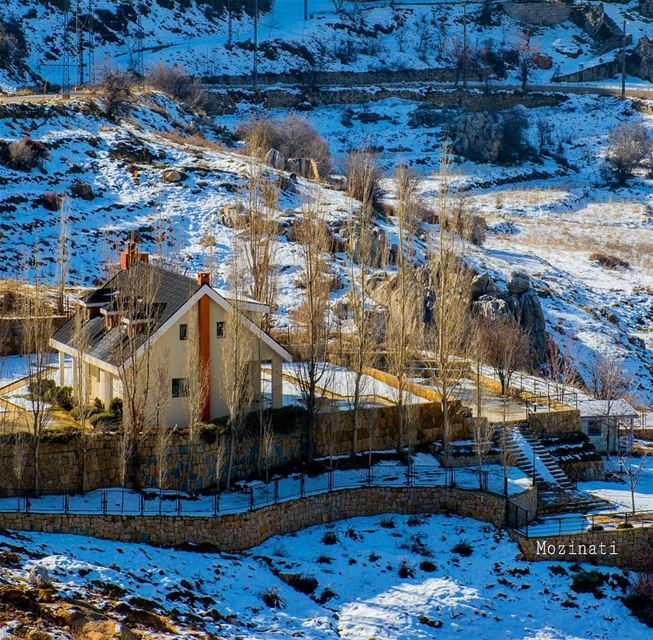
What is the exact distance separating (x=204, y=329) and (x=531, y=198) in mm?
51860

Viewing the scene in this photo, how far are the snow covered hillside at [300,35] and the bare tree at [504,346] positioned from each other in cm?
5348

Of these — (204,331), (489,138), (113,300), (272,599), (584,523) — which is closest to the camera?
(272,599)

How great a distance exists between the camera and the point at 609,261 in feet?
210

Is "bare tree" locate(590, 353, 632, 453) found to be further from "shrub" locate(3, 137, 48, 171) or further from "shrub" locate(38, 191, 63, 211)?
"shrub" locate(3, 137, 48, 171)

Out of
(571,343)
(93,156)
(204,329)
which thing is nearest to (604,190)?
(571,343)

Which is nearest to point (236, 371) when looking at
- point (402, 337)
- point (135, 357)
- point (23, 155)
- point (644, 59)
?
point (135, 357)

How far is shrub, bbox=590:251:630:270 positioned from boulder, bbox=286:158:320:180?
691 inches

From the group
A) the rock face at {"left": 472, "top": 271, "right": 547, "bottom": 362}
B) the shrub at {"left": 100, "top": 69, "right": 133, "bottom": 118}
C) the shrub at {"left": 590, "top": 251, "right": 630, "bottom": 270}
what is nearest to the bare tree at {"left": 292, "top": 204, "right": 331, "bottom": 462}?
the rock face at {"left": 472, "top": 271, "right": 547, "bottom": 362}

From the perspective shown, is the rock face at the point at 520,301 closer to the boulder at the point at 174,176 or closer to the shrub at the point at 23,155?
the boulder at the point at 174,176

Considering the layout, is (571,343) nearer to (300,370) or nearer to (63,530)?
(300,370)

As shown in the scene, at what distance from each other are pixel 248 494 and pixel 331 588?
438cm

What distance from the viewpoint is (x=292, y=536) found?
28.4 metres

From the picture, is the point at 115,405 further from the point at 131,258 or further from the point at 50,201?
the point at 50,201

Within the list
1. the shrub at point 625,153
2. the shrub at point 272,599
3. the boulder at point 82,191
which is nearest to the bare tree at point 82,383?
the shrub at point 272,599
